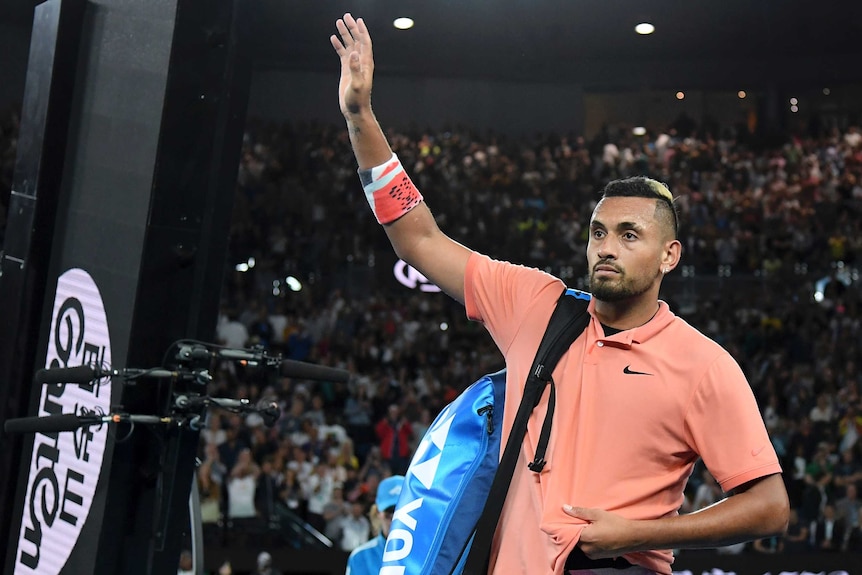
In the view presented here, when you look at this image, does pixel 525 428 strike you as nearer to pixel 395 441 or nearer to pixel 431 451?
pixel 431 451

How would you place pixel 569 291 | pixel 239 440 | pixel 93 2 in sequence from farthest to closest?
1. pixel 239 440
2. pixel 93 2
3. pixel 569 291

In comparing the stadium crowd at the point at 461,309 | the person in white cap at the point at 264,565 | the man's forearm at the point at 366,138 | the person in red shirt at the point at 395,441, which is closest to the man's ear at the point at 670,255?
the man's forearm at the point at 366,138

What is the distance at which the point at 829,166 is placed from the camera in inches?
766

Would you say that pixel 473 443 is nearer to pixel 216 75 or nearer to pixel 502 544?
pixel 502 544

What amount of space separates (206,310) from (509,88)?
18961 mm

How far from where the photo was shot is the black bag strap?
2.56 meters

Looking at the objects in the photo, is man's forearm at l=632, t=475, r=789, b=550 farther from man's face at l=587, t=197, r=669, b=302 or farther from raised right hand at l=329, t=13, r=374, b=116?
raised right hand at l=329, t=13, r=374, b=116

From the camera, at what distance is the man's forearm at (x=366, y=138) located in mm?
2855

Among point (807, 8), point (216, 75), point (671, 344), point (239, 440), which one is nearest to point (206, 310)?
point (216, 75)

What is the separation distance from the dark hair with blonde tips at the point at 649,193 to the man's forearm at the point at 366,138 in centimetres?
59

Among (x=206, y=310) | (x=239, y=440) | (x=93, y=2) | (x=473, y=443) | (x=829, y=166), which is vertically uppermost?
(x=829, y=166)

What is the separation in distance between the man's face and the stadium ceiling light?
16.4 metres

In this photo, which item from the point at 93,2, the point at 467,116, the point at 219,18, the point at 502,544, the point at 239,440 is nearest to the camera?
the point at 502,544

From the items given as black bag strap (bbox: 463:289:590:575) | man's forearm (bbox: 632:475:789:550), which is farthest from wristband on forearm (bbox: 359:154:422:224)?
man's forearm (bbox: 632:475:789:550)
